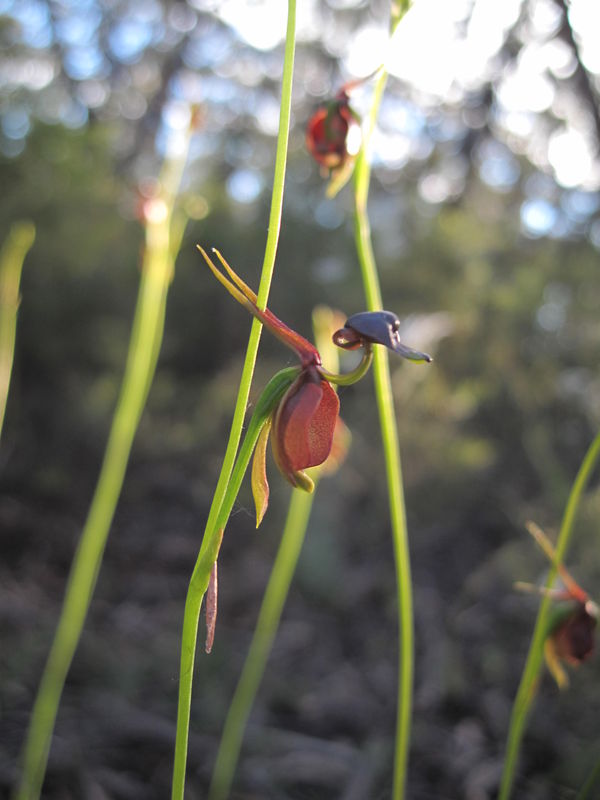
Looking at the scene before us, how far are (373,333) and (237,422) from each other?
0.09 meters

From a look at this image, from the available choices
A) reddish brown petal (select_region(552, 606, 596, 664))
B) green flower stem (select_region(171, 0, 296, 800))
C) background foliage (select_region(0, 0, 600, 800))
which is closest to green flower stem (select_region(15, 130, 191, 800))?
background foliage (select_region(0, 0, 600, 800))

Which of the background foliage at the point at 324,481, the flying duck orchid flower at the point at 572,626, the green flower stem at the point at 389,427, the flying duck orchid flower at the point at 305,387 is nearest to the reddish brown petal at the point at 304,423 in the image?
the flying duck orchid flower at the point at 305,387

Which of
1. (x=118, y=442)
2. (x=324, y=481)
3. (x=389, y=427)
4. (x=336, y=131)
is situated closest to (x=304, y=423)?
(x=389, y=427)

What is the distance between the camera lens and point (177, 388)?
2361 mm

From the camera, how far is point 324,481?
1.98m

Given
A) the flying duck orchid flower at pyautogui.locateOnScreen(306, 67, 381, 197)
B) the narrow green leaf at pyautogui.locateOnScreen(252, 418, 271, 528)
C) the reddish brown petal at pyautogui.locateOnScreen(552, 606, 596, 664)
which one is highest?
the flying duck orchid flower at pyautogui.locateOnScreen(306, 67, 381, 197)

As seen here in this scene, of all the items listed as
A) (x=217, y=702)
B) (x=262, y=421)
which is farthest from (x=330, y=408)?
(x=217, y=702)

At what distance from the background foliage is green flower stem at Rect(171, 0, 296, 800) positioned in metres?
0.48

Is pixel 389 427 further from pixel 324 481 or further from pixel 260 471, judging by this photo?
pixel 324 481

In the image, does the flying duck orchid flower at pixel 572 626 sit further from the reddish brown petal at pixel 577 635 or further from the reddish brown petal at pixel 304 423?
the reddish brown petal at pixel 304 423

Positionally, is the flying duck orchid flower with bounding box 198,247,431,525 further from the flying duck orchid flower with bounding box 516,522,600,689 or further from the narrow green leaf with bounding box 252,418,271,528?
the flying duck orchid flower with bounding box 516,522,600,689

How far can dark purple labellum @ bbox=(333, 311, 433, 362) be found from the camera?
0.34m

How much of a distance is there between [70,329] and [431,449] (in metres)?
1.34

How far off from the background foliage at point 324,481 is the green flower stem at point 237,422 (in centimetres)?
48
